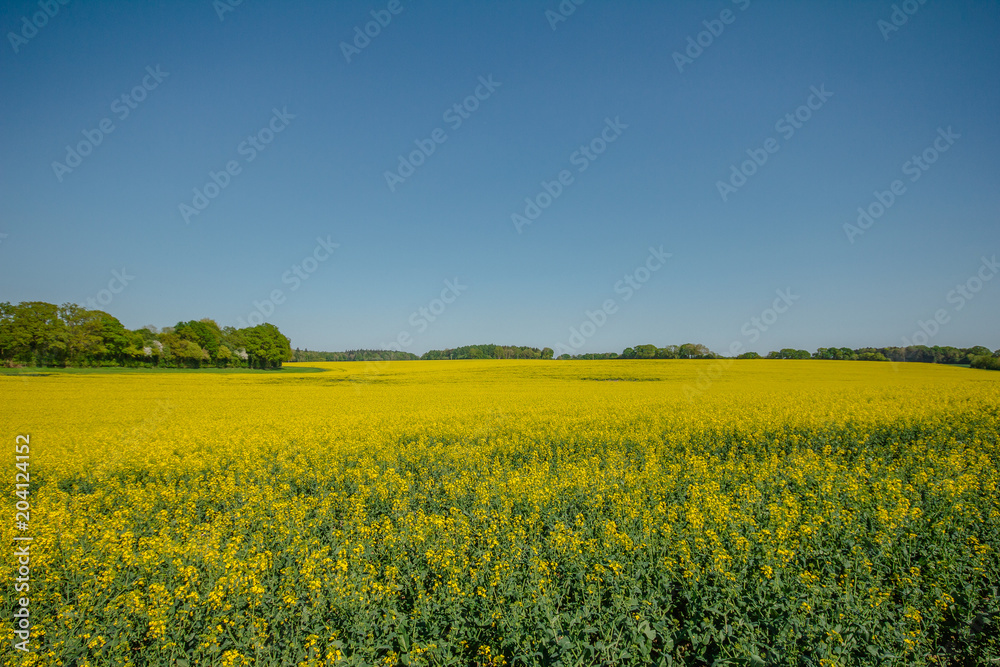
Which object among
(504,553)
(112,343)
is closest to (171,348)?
(112,343)

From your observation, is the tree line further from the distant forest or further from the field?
the field

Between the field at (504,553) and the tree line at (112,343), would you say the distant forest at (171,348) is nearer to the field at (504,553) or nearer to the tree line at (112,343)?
the tree line at (112,343)

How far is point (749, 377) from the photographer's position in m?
35.0

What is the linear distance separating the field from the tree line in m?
49.0

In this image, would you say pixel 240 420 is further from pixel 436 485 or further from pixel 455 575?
pixel 455 575

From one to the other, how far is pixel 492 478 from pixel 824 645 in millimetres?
5301

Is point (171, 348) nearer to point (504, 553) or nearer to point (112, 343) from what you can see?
point (112, 343)

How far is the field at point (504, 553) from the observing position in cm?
343

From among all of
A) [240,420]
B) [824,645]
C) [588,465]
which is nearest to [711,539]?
[824,645]

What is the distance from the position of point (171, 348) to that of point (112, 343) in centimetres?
705

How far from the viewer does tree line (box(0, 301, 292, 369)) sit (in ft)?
140

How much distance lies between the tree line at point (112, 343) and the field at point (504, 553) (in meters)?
49.0

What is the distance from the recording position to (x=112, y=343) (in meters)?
52.9

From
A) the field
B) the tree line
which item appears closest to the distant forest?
the tree line
